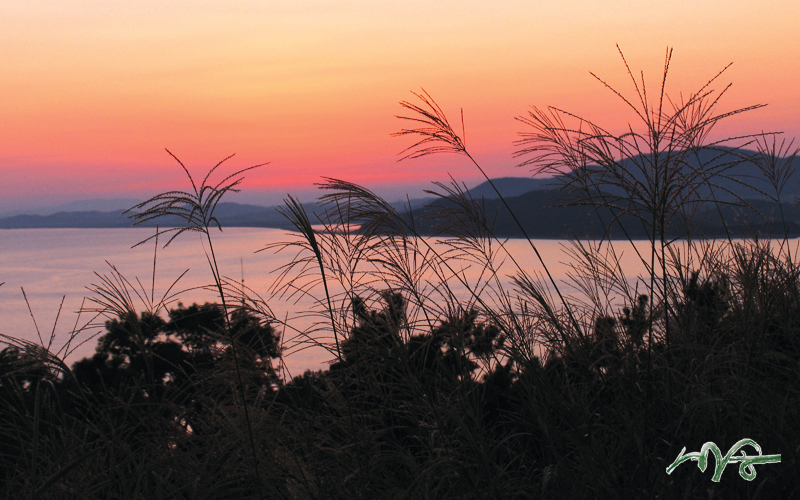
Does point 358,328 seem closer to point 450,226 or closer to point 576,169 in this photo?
point 450,226

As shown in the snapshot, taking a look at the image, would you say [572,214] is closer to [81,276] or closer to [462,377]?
[81,276]

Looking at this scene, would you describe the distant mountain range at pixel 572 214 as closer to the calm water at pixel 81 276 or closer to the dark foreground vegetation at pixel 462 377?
the dark foreground vegetation at pixel 462 377

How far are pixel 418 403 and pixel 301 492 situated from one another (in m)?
0.61

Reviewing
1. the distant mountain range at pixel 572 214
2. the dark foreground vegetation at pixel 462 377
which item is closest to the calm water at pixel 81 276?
the distant mountain range at pixel 572 214

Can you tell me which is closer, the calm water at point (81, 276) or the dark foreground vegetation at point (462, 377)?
the dark foreground vegetation at point (462, 377)

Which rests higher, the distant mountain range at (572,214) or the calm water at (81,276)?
the distant mountain range at (572,214)

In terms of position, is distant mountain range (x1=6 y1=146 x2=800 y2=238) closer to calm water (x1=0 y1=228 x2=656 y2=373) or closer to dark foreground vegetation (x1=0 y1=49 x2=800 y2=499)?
dark foreground vegetation (x1=0 y1=49 x2=800 y2=499)
